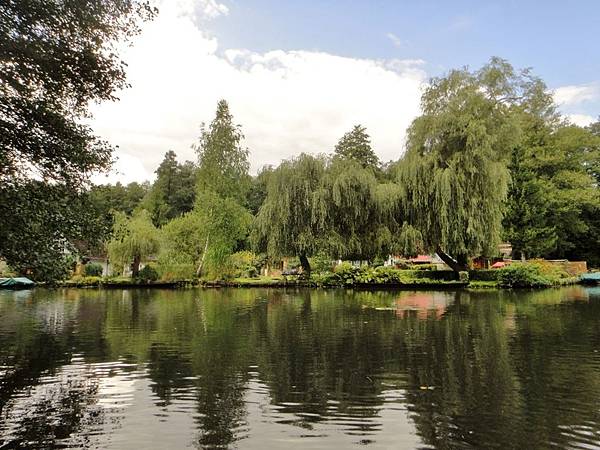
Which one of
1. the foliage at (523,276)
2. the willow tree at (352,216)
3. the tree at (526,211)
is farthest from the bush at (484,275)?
the tree at (526,211)

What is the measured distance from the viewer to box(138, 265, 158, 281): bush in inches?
1507

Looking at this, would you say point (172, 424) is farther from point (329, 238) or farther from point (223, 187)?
point (223, 187)

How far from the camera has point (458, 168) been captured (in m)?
31.5

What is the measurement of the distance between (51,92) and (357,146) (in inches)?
2289

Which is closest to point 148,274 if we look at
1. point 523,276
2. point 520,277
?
point 520,277

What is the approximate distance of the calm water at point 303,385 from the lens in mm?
5438

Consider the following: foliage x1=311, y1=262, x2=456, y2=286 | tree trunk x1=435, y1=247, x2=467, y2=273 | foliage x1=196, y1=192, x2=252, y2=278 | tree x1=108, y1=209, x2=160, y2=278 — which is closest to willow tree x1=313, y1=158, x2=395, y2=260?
foliage x1=311, y1=262, x2=456, y2=286

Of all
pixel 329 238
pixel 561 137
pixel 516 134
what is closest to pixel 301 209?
pixel 329 238

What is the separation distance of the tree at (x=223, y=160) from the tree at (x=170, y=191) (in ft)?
92.9

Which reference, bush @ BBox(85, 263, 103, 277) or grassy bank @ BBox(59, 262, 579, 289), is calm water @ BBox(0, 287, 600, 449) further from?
bush @ BBox(85, 263, 103, 277)

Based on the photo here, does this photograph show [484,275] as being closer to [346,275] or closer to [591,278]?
[346,275]

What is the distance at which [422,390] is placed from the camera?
7234 millimetres

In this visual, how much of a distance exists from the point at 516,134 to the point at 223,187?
76.2 feet

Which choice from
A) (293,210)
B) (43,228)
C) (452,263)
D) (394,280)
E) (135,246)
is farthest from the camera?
(135,246)
